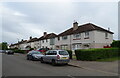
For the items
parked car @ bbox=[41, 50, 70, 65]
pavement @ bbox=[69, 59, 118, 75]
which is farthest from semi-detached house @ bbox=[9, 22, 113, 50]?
parked car @ bbox=[41, 50, 70, 65]

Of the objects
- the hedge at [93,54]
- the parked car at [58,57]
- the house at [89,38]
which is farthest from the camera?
the house at [89,38]

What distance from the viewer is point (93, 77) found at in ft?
27.0

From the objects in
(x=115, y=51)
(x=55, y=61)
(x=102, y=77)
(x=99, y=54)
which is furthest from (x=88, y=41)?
(x=102, y=77)

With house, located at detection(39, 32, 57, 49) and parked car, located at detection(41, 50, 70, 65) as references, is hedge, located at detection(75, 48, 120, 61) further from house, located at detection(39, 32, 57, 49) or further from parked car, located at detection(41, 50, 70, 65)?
house, located at detection(39, 32, 57, 49)

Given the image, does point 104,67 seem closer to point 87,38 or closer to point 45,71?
point 45,71

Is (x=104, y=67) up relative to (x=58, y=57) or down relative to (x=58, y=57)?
down

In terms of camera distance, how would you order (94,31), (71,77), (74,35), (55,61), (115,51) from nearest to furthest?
(71,77) < (55,61) < (115,51) < (94,31) < (74,35)

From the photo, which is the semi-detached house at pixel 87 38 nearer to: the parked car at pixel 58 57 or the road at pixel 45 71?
the parked car at pixel 58 57

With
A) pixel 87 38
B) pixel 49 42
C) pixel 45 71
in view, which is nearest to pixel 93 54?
pixel 45 71

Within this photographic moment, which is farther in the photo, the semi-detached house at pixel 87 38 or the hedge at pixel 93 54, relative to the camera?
the semi-detached house at pixel 87 38

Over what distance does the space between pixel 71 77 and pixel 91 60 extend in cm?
890

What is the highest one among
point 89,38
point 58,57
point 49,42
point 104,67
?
point 89,38

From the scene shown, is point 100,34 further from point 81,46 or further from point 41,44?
point 41,44

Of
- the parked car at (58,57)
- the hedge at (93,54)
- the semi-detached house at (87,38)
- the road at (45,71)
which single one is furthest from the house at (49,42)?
the road at (45,71)
